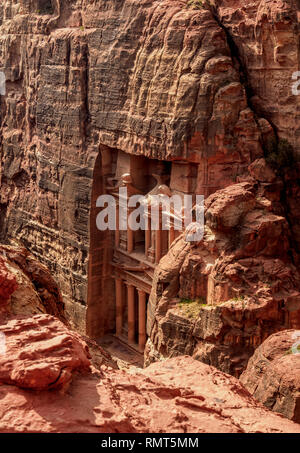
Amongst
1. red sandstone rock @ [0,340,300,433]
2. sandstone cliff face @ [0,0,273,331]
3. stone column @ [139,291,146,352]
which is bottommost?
stone column @ [139,291,146,352]

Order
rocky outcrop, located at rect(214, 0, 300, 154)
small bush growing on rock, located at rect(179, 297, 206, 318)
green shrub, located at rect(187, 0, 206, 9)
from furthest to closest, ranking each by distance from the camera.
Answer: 1. green shrub, located at rect(187, 0, 206, 9)
2. rocky outcrop, located at rect(214, 0, 300, 154)
3. small bush growing on rock, located at rect(179, 297, 206, 318)

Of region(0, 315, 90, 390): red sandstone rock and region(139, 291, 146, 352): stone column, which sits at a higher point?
region(0, 315, 90, 390): red sandstone rock

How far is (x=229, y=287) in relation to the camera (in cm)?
1839

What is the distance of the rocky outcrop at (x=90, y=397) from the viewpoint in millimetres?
5992

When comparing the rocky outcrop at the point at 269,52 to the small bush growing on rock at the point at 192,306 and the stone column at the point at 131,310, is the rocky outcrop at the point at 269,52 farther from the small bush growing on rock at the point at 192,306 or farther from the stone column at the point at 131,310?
the stone column at the point at 131,310

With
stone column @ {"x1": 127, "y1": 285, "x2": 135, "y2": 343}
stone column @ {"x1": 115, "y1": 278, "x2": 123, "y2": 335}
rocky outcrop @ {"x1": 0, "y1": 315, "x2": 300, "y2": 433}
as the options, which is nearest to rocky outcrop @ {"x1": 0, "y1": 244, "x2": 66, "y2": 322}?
rocky outcrop @ {"x1": 0, "y1": 315, "x2": 300, "y2": 433}

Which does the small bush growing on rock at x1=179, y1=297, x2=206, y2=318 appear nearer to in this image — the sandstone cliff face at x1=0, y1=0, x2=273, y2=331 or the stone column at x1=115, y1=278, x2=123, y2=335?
the sandstone cliff face at x1=0, y1=0, x2=273, y2=331

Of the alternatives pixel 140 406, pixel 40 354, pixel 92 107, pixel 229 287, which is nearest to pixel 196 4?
pixel 92 107

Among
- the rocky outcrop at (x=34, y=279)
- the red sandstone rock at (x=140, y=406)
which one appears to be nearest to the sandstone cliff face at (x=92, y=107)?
the rocky outcrop at (x=34, y=279)

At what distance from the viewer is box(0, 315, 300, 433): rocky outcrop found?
236 inches

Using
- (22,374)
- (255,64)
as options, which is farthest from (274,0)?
(22,374)

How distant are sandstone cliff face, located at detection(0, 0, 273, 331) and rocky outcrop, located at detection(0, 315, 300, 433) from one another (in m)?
15.9

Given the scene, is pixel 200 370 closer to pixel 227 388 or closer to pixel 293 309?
pixel 227 388

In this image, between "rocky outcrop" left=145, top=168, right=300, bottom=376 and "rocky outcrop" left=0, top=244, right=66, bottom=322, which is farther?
"rocky outcrop" left=145, top=168, right=300, bottom=376
